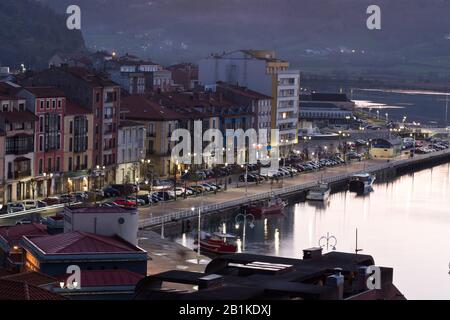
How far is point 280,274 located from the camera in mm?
12695

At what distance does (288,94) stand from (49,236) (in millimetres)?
27202

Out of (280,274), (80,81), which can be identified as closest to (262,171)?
(80,81)

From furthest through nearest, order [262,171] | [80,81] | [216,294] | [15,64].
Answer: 1. [15,64]
2. [262,171]
3. [80,81]
4. [216,294]

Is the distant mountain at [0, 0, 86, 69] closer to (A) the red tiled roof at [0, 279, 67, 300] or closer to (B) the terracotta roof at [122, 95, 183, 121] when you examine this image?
(B) the terracotta roof at [122, 95, 183, 121]

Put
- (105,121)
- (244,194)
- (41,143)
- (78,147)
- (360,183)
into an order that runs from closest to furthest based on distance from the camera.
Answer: (41,143)
(78,147)
(105,121)
(244,194)
(360,183)

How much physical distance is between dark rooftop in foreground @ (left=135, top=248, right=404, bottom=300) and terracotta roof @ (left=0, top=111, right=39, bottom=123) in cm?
1374

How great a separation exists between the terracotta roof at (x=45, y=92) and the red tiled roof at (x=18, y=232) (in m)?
8.68

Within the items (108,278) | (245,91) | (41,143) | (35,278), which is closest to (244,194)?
(41,143)

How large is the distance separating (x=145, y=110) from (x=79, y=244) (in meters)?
18.6

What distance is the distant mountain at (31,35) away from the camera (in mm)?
77500

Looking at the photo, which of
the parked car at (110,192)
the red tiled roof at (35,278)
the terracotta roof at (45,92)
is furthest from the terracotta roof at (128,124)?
the red tiled roof at (35,278)

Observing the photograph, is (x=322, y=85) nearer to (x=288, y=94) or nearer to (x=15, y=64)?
(x=15, y=64)

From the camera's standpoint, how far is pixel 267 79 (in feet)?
143

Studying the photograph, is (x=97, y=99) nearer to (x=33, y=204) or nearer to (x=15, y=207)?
(x=33, y=204)
